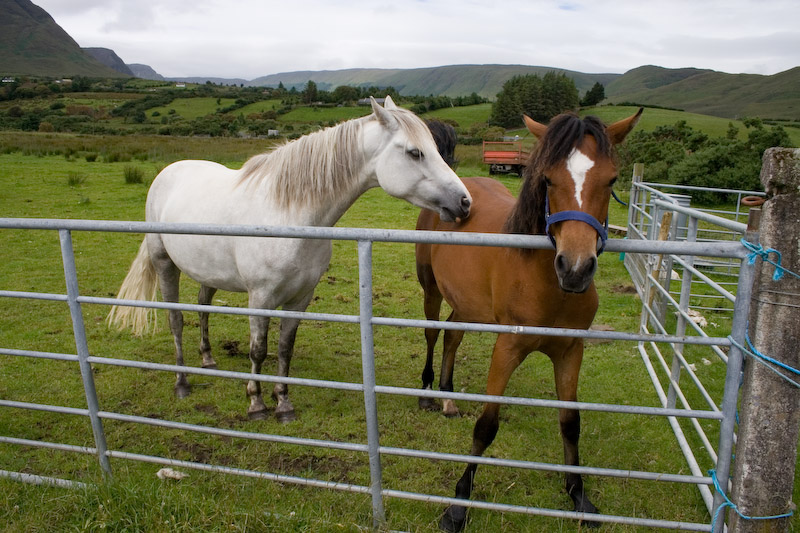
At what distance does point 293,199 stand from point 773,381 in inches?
115

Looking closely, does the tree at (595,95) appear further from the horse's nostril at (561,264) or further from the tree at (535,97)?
the horse's nostril at (561,264)

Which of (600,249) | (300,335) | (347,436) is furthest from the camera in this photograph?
(300,335)

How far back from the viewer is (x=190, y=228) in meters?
2.32

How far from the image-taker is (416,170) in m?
3.19

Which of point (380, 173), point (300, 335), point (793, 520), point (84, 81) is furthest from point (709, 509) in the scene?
point (84, 81)

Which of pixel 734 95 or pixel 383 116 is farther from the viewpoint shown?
pixel 734 95

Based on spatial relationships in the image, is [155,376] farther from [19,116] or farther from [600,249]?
[19,116]

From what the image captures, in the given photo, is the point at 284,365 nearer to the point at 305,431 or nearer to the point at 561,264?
the point at 305,431

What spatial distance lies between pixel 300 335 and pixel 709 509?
4.09 m

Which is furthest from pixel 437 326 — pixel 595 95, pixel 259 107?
pixel 259 107

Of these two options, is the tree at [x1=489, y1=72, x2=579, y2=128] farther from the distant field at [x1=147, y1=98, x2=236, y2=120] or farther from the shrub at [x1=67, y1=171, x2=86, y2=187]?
the distant field at [x1=147, y1=98, x2=236, y2=120]

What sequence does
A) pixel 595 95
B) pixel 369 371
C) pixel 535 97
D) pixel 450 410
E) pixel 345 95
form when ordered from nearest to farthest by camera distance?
pixel 369 371, pixel 450 410, pixel 535 97, pixel 595 95, pixel 345 95

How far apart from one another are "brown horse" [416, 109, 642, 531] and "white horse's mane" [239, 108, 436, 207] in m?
0.88

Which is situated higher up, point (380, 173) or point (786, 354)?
point (380, 173)
